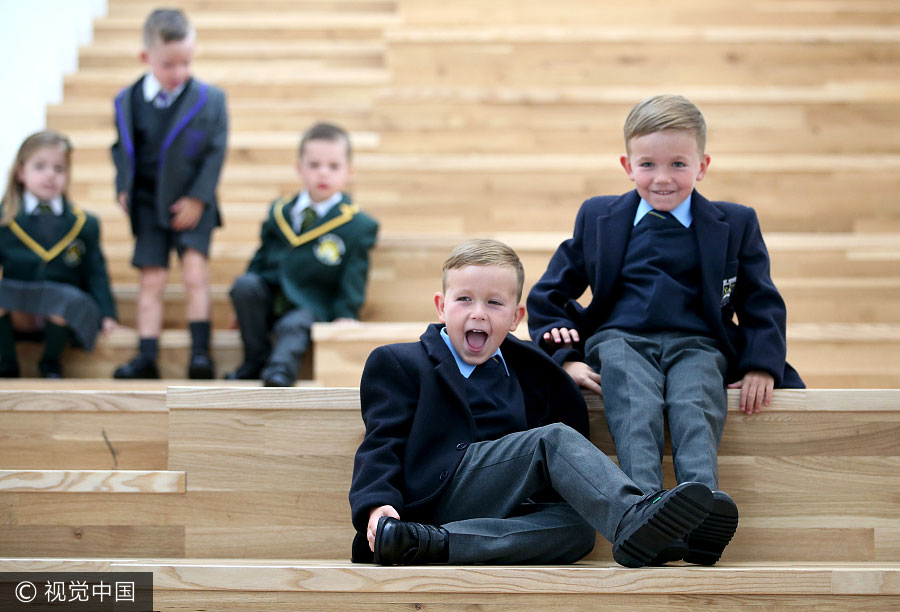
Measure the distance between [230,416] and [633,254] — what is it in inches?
26.9

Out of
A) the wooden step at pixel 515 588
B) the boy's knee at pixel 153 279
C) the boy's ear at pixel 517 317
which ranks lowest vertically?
the wooden step at pixel 515 588

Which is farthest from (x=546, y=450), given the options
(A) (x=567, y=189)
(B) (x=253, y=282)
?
(A) (x=567, y=189)

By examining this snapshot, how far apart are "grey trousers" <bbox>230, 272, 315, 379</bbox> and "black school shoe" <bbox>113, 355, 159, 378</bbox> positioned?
0.22 meters

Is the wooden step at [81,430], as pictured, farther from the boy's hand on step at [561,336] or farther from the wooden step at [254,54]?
the wooden step at [254,54]

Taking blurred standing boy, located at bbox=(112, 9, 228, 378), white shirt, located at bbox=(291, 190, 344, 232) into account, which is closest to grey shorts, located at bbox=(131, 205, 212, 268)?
blurred standing boy, located at bbox=(112, 9, 228, 378)

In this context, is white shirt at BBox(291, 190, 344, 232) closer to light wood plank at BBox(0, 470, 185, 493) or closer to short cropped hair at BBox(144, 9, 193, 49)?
short cropped hair at BBox(144, 9, 193, 49)

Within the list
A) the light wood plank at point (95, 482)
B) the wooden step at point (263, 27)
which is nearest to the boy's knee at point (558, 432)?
the light wood plank at point (95, 482)

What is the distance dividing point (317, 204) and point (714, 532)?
1482mm

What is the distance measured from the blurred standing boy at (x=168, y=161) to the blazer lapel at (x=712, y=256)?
4.22ft

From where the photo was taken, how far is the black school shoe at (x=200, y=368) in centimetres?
225

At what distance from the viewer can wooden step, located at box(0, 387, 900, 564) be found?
4.77 ft

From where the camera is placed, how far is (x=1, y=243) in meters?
2.39

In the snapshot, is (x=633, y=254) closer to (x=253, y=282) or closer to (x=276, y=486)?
(x=276, y=486)

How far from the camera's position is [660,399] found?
1424mm
